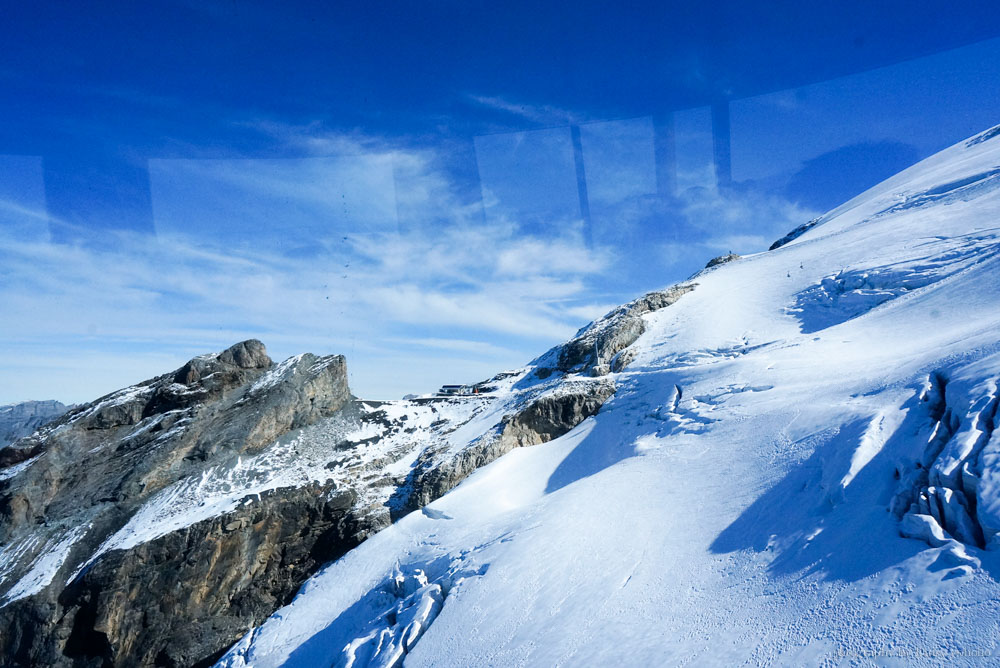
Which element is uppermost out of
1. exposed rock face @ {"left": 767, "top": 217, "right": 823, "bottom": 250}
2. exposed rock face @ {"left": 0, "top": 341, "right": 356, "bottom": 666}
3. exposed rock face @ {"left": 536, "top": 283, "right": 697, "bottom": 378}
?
exposed rock face @ {"left": 767, "top": 217, "right": 823, "bottom": 250}

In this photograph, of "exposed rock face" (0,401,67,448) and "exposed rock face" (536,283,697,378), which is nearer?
"exposed rock face" (536,283,697,378)

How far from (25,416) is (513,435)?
5357 inches

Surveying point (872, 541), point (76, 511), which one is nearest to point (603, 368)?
point (872, 541)

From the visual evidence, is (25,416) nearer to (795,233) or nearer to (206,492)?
(206,492)

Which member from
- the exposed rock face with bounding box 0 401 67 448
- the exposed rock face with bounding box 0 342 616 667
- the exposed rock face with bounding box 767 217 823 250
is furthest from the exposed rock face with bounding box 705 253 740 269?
the exposed rock face with bounding box 0 401 67 448

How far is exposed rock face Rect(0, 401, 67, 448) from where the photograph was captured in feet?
318

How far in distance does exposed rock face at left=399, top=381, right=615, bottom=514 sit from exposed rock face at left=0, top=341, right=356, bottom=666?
13.2ft

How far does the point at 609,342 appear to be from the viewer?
2978cm

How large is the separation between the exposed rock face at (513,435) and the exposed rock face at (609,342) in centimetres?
292

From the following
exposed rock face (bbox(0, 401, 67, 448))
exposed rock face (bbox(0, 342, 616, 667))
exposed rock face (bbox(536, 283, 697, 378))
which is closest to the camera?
exposed rock face (bbox(0, 342, 616, 667))

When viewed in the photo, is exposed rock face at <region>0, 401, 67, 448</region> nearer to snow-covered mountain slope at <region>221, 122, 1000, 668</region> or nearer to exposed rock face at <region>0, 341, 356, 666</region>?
exposed rock face at <region>0, 341, 356, 666</region>

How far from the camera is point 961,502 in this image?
7828 millimetres

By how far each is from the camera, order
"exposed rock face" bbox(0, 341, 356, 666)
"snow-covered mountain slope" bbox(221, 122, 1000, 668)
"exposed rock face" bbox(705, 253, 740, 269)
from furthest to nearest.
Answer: "exposed rock face" bbox(705, 253, 740, 269) < "exposed rock face" bbox(0, 341, 356, 666) < "snow-covered mountain slope" bbox(221, 122, 1000, 668)

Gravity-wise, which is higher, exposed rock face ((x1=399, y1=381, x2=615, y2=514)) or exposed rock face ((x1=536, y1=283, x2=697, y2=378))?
exposed rock face ((x1=536, y1=283, x2=697, y2=378))
